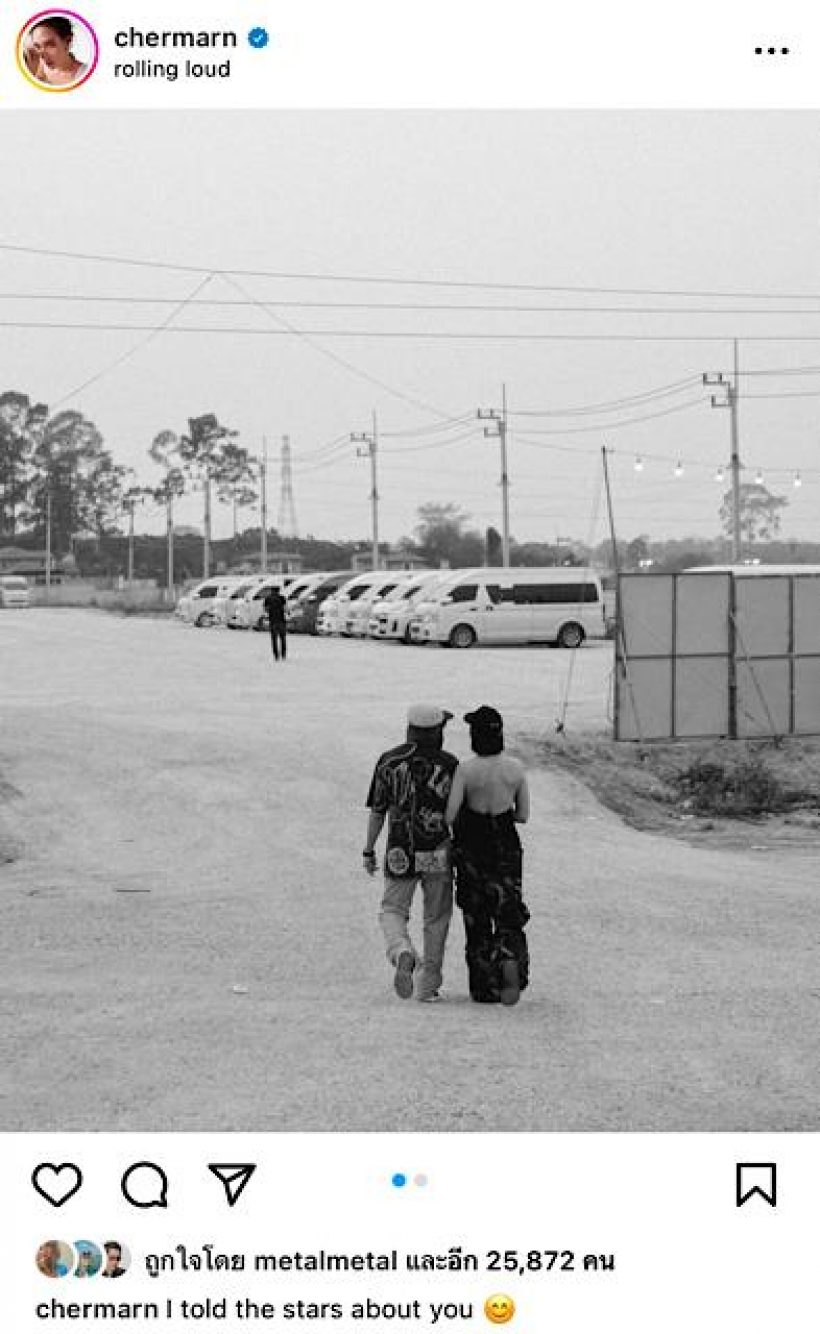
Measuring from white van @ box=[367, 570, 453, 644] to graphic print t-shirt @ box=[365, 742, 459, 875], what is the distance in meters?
39.8

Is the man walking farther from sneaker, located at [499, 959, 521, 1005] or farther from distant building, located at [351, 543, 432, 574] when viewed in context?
distant building, located at [351, 543, 432, 574]

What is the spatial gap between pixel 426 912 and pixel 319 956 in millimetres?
2620

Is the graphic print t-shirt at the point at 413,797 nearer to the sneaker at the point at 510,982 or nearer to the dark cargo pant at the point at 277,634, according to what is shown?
the sneaker at the point at 510,982

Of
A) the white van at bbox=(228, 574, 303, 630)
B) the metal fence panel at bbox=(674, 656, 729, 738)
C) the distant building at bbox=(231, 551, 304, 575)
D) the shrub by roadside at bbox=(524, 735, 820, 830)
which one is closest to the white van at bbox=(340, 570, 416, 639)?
the white van at bbox=(228, 574, 303, 630)

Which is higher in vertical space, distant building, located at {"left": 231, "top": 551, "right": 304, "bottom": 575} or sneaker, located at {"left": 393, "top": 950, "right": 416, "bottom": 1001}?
distant building, located at {"left": 231, "top": 551, "right": 304, "bottom": 575}

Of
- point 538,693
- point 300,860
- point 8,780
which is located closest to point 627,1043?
point 300,860

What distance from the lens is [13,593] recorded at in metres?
94.7

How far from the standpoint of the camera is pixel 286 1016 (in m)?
10.3

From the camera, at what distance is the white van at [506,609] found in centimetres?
4878
